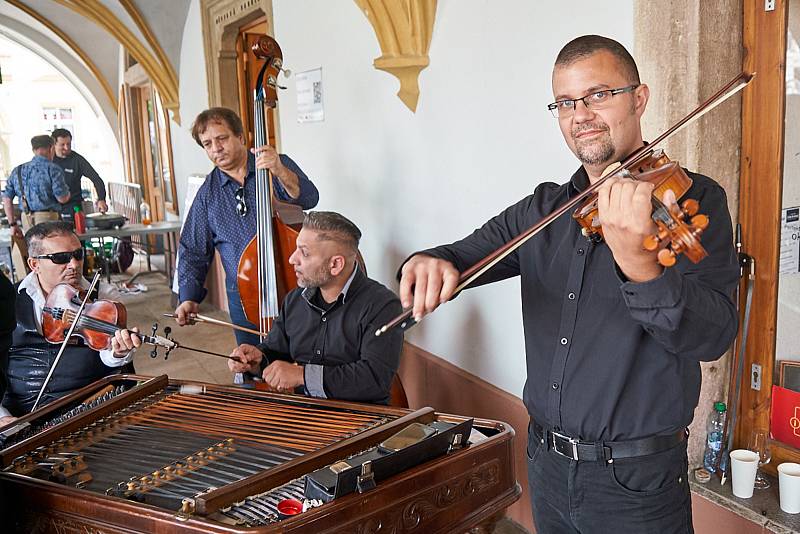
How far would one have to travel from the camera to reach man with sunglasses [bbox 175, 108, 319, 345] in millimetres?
3109

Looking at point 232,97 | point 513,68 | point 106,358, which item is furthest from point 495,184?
point 232,97

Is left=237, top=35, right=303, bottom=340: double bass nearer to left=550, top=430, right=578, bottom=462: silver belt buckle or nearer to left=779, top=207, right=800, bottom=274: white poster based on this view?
left=550, top=430, right=578, bottom=462: silver belt buckle

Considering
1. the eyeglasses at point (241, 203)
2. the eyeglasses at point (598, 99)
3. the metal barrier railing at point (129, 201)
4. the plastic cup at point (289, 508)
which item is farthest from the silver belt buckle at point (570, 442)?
the metal barrier railing at point (129, 201)

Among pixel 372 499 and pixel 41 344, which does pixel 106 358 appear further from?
pixel 372 499

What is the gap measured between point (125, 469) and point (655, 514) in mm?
1086

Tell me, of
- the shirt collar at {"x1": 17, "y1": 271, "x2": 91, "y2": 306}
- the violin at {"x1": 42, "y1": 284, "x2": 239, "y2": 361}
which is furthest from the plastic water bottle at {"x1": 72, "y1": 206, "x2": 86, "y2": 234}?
the violin at {"x1": 42, "y1": 284, "x2": 239, "y2": 361}

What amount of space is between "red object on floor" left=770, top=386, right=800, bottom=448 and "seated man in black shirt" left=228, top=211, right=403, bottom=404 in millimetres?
1105

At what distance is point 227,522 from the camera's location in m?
1.27

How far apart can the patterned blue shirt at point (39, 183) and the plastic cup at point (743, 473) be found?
20.9ft

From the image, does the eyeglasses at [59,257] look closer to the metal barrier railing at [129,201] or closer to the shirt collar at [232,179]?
the shirt collar at [232,179]

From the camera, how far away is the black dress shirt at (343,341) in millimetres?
2264

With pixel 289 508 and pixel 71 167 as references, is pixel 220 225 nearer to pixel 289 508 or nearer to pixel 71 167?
pixel 289 508

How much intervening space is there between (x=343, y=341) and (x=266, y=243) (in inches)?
27.2

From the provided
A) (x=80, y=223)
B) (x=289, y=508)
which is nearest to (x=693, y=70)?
(x=289, y=508)
